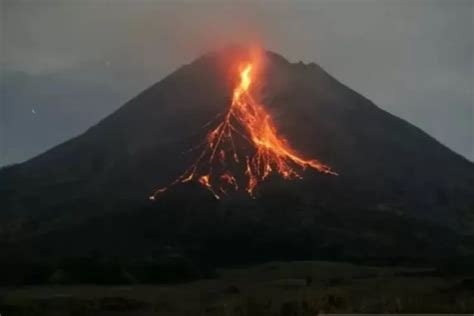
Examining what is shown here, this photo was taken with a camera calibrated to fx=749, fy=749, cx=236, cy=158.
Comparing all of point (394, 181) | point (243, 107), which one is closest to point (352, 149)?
point (394, 181)

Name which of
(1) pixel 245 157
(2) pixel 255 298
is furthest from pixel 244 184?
(2) pixel 255 298

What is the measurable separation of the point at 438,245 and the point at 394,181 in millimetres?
27138

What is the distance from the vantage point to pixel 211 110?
138000mm

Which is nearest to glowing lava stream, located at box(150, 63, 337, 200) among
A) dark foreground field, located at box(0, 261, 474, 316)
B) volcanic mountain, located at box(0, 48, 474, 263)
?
volcanic mountain, located at box(0, 48, 474, 263)

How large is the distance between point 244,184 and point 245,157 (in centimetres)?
911

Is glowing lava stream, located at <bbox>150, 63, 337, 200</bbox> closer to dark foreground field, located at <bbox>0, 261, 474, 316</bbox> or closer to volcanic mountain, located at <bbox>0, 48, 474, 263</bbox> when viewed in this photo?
volcanic mountain, located at <bbox>0, 48, 474, 263</bbox>

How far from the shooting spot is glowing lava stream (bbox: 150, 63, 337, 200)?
11038 cm

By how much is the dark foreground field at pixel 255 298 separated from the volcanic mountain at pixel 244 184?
74.8 feet

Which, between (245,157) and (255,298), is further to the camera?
(245,157)

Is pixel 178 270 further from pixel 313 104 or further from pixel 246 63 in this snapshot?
pixel 246 63

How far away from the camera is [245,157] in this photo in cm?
11850

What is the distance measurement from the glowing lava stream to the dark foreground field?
43.1 m

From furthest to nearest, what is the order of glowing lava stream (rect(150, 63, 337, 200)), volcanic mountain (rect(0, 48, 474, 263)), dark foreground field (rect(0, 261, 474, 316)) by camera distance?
1. glowing lava stream (rect(150, 63, 337, 200))
2. volcanic mountain (rect(0, 48, 474, 263))
3. dark foreground field (rect(0, 261, 474, 316))

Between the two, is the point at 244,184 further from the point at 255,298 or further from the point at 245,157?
the point at 255,298
